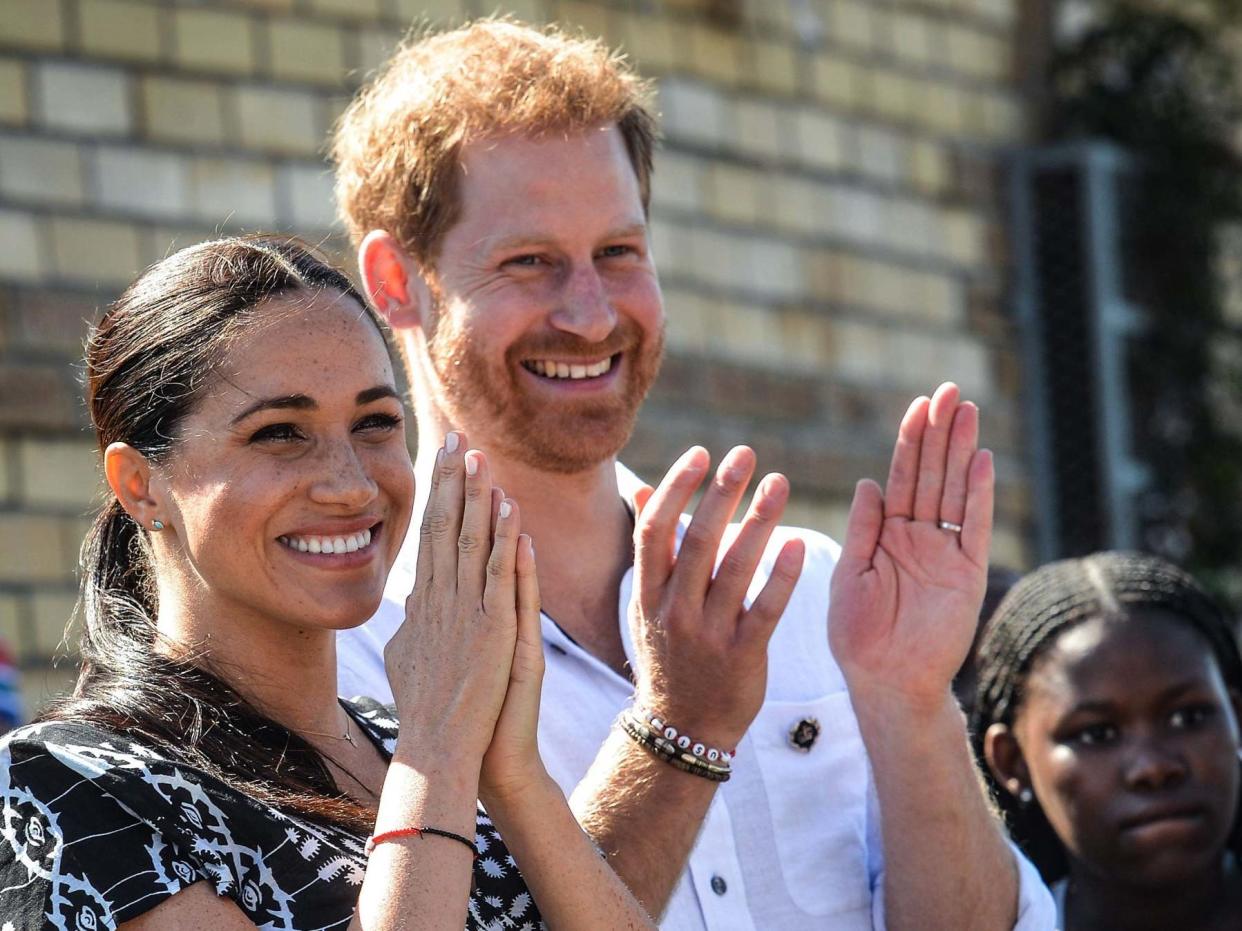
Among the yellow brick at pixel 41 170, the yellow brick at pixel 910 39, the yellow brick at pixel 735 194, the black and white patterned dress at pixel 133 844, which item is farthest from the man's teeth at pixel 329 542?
the yellow brick at pixel 910 39

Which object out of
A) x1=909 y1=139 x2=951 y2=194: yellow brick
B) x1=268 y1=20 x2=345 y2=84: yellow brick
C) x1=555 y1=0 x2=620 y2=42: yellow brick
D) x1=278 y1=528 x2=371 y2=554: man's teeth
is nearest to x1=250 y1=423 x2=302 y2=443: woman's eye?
x1=278 y1=528 x2=371 y2=554: man's teeth

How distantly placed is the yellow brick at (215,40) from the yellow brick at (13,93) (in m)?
0.56

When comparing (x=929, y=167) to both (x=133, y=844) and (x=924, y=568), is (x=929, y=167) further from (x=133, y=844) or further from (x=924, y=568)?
(x=133, y=844)

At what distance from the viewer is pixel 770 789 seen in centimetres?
325

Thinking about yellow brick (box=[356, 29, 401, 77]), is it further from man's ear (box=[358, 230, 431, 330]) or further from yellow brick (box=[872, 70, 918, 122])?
man's ear (box=[358, 230, 431, 330])

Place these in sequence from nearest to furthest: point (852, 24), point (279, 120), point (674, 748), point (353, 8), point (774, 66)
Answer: point (674, 748) < point (279, 120) < point (353, 8) < point (774, 66) < point (852, 24)

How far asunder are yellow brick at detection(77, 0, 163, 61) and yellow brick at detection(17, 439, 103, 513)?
110 cm

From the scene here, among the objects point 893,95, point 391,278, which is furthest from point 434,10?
point 391,278

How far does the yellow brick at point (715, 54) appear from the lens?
8070mm

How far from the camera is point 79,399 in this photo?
5.86 meters

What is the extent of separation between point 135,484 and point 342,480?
0.25m

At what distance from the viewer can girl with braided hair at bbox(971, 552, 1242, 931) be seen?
3.75m

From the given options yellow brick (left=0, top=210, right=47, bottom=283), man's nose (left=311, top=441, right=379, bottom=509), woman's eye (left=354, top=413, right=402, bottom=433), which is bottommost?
man's nose (left=311, top=441, right=379, bottom=509)

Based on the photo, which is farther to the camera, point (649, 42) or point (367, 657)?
point (649, 42)
